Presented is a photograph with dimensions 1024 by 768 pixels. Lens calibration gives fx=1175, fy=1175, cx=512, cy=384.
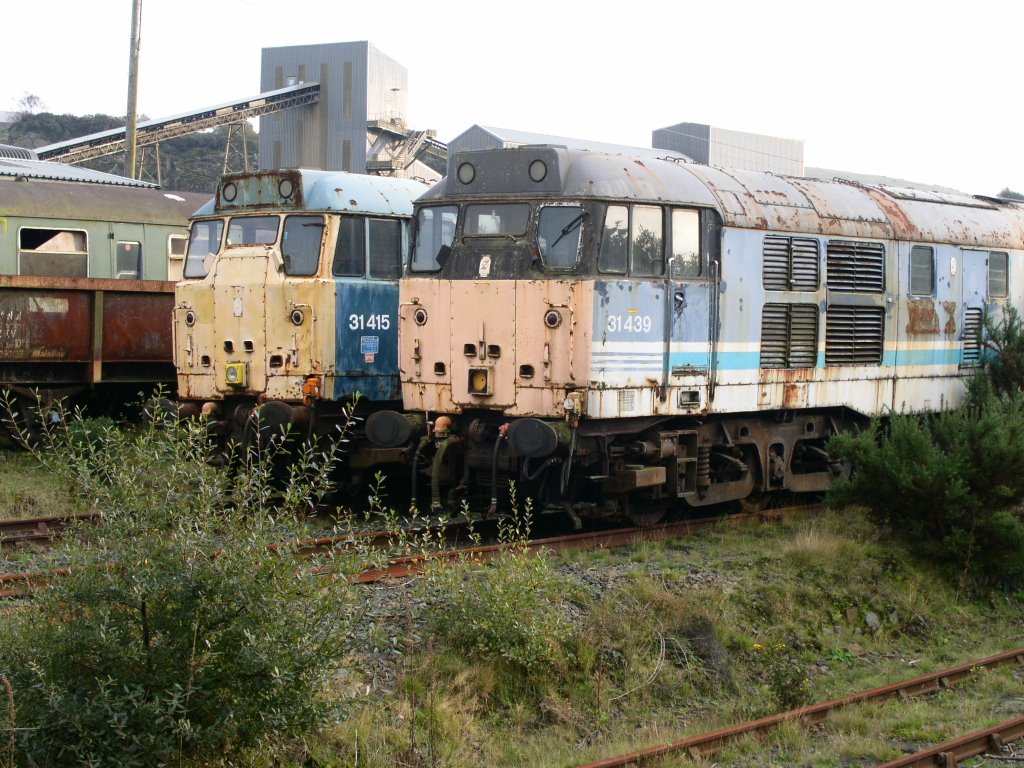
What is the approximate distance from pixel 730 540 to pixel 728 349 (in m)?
1.87

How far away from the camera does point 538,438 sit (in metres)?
10.3

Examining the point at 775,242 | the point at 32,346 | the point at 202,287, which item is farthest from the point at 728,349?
the point at 32,346

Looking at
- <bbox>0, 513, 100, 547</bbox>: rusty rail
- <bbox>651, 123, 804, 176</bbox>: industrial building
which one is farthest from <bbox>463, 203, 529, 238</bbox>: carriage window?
<bbox>651, 123, 804, 176</bbox>: industrial building

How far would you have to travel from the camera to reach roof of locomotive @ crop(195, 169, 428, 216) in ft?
42.2

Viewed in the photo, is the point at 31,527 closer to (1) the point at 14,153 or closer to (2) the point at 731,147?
(1) the point at 14,153

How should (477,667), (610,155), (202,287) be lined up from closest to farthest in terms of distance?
(477,667) → (610,155) → (202,287)

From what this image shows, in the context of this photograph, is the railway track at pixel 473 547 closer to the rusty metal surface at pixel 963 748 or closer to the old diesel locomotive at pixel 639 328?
the old diesel locomotive at pixel 639 328

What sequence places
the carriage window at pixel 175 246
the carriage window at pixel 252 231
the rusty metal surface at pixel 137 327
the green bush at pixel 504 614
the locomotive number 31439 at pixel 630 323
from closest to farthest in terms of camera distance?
the green bush at pixel 504 614
the locomotive number 31439 at pixel 630 323
the carriage window at pixel 252 231
the rusty metal surface at pixel 137 327
the carriage window at pixel 175 246

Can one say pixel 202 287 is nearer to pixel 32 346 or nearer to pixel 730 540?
pixel 32 346

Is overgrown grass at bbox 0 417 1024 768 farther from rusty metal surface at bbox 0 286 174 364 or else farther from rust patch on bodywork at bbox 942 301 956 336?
rusty metal surface at bbox 0 286 174 364

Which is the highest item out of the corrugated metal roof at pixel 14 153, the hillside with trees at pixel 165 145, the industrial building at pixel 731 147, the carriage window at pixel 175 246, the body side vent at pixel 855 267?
the hillside with trees at pixel 165 145

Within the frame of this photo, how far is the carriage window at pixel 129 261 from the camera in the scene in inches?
709

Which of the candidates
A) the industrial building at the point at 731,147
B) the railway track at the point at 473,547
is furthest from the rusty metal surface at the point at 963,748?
the industrial building at the point at 731,147

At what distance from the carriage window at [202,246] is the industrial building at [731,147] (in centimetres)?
2500
